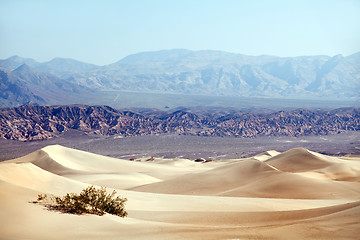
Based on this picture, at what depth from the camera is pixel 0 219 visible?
8695 mm

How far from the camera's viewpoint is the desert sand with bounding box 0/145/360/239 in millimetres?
8703

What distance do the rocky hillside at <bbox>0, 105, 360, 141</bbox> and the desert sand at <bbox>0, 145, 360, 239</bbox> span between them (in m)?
68.5

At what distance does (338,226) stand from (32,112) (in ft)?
325

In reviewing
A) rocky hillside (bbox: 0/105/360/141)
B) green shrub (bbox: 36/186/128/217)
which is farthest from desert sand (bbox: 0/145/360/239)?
rocky hillside (bbox: 0/105/360/141)

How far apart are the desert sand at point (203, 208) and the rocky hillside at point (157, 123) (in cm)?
6846

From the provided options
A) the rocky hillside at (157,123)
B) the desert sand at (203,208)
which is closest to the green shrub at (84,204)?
the desert sand at (203,208)

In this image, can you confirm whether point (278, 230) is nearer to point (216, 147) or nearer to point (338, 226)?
point (338, 226)

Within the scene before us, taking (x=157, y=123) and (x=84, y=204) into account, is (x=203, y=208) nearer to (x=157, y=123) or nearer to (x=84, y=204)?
(x=84, y=204)

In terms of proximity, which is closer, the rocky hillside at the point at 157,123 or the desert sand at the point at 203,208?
the desert sand at the point at 203,208

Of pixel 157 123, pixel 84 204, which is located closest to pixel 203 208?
pixel 84 204

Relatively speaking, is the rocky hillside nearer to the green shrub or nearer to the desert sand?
the desert sand

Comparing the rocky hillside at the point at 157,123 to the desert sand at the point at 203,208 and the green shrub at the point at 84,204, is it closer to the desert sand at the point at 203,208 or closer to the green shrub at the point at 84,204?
the desert sand at the point at 203,208

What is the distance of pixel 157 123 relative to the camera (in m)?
107

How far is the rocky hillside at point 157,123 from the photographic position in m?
93.0
